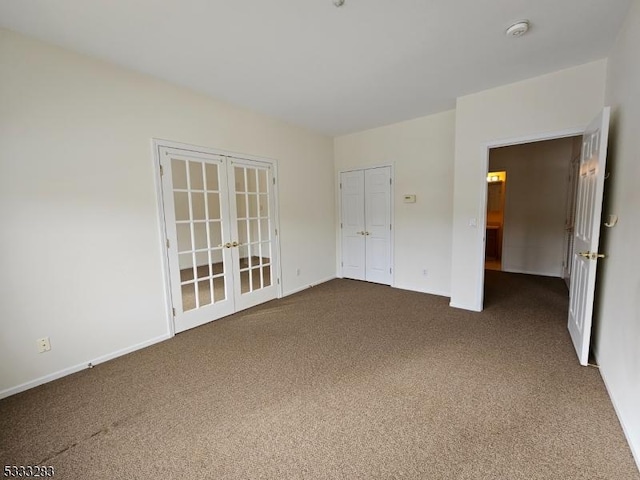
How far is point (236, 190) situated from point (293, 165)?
3.65ft

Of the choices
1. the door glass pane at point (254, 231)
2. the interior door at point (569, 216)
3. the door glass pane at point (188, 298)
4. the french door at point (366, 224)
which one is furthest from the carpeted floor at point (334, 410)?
the interior door at point (569, 216)

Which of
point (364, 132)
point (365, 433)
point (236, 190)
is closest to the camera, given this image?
point (365, 433)

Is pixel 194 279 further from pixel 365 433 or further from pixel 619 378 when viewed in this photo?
pixel 619 378

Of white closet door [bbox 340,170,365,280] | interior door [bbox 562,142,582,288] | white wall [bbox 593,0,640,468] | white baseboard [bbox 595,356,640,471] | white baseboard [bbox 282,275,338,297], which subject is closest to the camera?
white baseboard [bbox 595,356,640,471]

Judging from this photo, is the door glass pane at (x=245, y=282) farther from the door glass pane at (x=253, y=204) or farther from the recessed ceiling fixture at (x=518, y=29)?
the recessed ceiling fixture at (x=518, y=29)

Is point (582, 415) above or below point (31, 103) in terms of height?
below

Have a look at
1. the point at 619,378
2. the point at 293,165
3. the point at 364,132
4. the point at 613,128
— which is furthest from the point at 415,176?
the point at 619,378

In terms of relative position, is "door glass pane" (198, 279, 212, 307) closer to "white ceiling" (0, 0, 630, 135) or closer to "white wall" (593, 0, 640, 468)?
"white ceiling" (0, 0, 630, 135)

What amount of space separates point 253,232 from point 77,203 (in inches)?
78.8

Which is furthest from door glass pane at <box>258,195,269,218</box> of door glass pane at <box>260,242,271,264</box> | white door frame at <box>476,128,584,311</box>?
white door frame at <box>476,128,584,311</box>

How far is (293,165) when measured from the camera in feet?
14.7

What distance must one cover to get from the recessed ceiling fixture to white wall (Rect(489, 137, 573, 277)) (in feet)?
12.7

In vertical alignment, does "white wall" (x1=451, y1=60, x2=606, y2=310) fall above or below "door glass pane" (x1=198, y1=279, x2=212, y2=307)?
above

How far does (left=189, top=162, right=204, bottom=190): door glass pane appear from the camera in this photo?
3.32m
